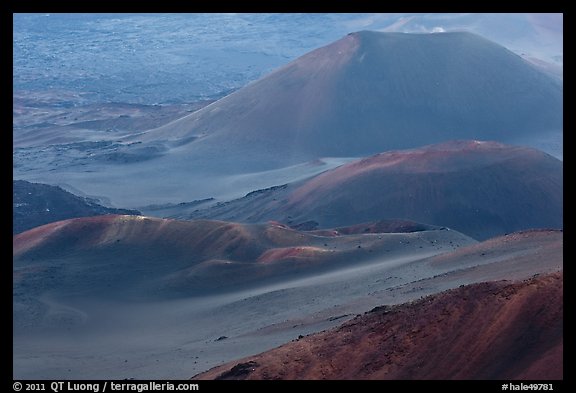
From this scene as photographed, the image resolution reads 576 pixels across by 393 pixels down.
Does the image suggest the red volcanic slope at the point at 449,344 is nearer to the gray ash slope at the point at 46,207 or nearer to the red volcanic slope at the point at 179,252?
the red volcanic slope at the point at 179,252

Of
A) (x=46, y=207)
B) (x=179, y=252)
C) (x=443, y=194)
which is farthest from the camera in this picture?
(x=46, y=207)

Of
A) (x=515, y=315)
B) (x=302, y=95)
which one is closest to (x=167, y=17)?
(x=302, y=95)

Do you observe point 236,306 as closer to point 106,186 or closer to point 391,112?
point 106,186

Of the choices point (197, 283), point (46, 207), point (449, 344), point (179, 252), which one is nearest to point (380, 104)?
point (46, 207)

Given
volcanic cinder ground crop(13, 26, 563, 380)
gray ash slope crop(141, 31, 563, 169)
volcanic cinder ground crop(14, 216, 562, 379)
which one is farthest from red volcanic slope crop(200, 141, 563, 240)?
gray ash slope crop(141, 31, 563, 169)

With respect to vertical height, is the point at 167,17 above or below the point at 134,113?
above

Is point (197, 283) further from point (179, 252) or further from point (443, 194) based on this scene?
point (443, 194)
